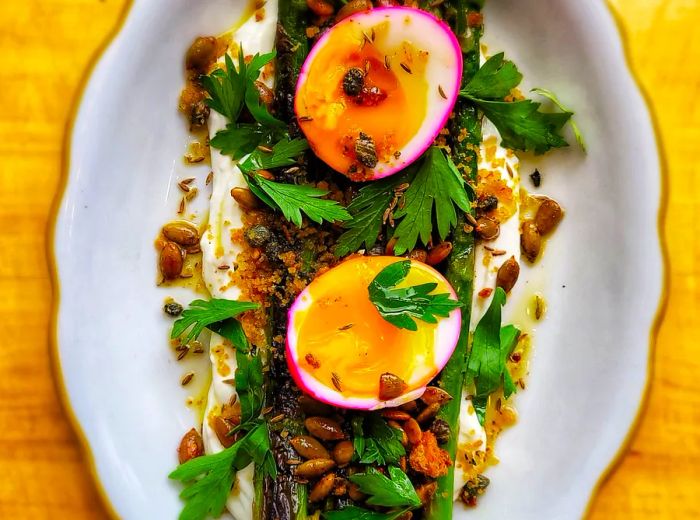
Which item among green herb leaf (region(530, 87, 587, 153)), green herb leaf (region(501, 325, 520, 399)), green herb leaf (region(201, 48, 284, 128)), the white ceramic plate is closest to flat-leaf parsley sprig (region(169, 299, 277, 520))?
the white ceramic plate

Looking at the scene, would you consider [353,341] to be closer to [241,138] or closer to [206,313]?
[206,313]

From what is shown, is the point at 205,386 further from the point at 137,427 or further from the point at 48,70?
the point at 48,70

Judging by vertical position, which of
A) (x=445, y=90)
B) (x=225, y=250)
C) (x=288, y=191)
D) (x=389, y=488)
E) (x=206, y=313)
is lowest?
(x=389, y=488)

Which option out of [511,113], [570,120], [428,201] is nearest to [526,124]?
[511,113]

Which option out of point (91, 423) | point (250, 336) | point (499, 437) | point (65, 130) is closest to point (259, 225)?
point (250, 336)

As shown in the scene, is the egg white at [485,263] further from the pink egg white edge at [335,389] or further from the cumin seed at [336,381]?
the cumin seed at [336,381]

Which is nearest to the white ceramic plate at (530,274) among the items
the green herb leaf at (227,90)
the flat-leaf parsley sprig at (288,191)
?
the green herb leaf at (227,90)
